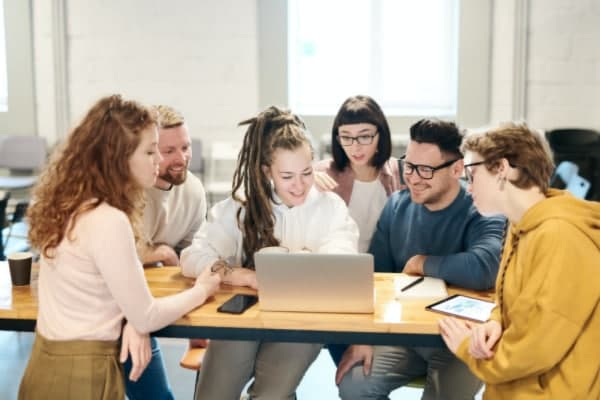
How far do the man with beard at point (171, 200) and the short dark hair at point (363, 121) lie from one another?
0.53 meters

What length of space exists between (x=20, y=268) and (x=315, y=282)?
0.87 meters

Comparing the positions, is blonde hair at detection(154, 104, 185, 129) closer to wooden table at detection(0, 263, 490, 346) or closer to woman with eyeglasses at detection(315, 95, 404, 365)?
woman with eyeglasses at detection(315, 95, 404, 365)

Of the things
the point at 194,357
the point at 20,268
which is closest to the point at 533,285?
the point at 194,357

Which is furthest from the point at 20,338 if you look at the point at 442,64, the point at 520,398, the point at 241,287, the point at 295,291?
the point at 442,64

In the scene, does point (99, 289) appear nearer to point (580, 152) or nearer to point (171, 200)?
point (171, 200)

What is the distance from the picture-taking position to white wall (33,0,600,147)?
549cm

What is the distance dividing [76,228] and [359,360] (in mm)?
918

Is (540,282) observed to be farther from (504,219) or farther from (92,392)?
(92,392)

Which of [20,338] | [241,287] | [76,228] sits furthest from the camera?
[20,338]

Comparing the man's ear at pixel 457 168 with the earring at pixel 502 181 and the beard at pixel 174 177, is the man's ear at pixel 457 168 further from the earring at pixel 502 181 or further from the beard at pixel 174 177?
the beard at pixel 174 177

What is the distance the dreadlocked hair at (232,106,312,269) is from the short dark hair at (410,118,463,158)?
0.37m

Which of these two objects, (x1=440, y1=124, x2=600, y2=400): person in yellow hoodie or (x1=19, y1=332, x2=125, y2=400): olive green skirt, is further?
(x1=19, y1=332, x2=125, y2=400): olive green skirt

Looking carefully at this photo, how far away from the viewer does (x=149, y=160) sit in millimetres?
1871

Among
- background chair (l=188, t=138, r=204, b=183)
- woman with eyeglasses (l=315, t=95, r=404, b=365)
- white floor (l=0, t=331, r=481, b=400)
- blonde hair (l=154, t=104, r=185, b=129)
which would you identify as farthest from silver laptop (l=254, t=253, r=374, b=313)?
background chair (l=188, t=138, r=204, b=183)
